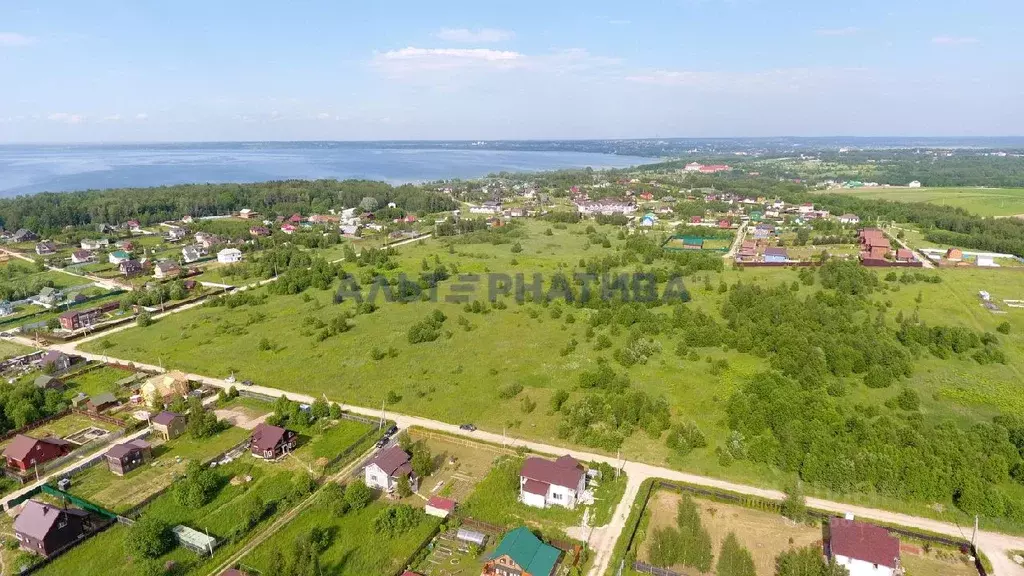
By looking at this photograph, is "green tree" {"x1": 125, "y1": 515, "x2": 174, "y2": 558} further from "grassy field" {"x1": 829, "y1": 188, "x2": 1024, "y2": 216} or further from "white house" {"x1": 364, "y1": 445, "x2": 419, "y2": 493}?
"grassy field" {"x1": 829, "y1": 188, "x2": 1024, "y2": 216}

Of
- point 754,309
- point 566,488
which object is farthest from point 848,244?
point 566,488

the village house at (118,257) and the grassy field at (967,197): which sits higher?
the grassy field at (967,197)

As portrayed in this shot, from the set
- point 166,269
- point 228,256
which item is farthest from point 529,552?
point 228,256

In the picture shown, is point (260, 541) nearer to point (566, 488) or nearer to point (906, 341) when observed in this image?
point (566, 488)

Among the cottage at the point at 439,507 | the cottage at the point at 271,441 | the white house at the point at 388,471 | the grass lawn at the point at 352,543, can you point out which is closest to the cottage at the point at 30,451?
the cottage at the point at 271,441

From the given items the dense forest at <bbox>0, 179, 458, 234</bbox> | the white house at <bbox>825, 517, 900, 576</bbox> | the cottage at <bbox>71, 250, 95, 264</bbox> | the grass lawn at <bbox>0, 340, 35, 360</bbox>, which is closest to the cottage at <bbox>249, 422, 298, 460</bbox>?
the white house at <bbox>825, 517, 900, 576</bbox>

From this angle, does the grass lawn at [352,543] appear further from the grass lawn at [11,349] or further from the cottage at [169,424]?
the grass lawn at [11,349]
